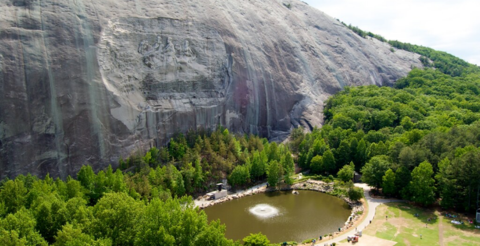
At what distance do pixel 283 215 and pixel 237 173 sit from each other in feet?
29.5

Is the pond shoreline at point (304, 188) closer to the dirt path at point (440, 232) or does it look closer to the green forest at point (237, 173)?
the green forest at point (237, 173)

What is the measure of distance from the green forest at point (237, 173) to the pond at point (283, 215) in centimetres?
250

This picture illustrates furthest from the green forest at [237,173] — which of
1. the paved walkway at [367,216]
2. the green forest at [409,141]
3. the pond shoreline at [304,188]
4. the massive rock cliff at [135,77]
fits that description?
the massive rock cliff at [135,77]

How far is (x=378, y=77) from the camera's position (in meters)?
85.7

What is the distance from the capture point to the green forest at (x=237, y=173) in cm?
2316

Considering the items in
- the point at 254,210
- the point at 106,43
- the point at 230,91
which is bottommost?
the point at 254,210

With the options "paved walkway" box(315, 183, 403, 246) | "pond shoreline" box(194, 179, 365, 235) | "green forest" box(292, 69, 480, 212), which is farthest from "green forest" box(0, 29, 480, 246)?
"paved walkway" box(315, 183, 403, 246)

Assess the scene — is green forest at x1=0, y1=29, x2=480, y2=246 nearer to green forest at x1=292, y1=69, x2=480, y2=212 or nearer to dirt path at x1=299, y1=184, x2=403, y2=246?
green forest at x1=292, y1=69, x2=480, y2=212

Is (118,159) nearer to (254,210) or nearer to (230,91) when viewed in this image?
(254,210)

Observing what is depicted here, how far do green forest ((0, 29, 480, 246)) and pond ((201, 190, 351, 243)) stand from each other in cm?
250

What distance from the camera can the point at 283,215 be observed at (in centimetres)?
3600

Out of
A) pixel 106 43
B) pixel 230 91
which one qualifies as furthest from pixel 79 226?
pixel 230 91

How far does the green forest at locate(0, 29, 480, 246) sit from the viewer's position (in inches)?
912

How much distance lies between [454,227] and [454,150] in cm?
999
